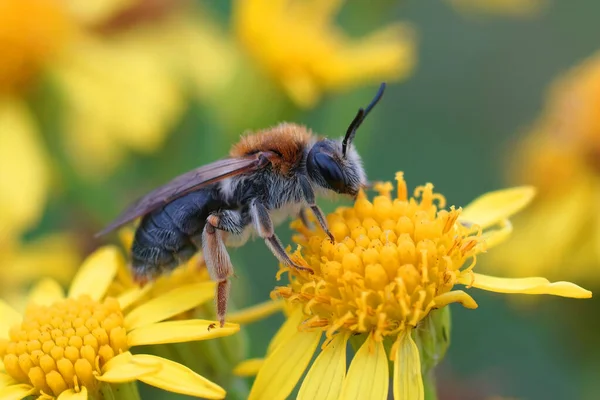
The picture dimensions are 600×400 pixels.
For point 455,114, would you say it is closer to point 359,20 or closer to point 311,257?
point 359,20

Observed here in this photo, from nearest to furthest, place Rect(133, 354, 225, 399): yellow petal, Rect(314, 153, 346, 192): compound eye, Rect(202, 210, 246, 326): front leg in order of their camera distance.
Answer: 1. Rect(133, 354, 225, 399): yellow petal
2. Rect(202, 210, 246, 326): front leg
3. Rect(314, 153, 346, 192): compound eye

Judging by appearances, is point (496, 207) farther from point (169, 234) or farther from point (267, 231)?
point (169, 234)

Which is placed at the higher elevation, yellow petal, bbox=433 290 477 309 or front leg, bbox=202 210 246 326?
front leg, bbox=202 210 246 326

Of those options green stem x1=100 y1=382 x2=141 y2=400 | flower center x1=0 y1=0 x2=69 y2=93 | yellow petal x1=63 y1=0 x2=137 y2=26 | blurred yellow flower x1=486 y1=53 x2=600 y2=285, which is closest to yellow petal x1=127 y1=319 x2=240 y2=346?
green stem x1=100 y1=382 x2=141 y2=400

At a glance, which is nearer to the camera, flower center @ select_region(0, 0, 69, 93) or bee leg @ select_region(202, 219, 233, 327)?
bee leg @ select_region(202, 219, 233, 327)

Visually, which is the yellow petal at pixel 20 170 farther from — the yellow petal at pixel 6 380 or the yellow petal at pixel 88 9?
the yellow petal at pixel 6 380

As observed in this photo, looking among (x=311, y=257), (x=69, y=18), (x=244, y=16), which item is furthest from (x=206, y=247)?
(x=69, y=18)

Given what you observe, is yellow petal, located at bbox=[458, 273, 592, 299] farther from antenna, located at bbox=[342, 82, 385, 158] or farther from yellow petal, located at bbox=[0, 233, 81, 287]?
yellow petal, located at bbox=[0, 233, 81, 287]

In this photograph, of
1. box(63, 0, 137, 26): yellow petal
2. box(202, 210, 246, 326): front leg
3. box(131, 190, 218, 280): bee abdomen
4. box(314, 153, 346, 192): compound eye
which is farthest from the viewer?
box(63, 0, 137, 26): yellow petal
